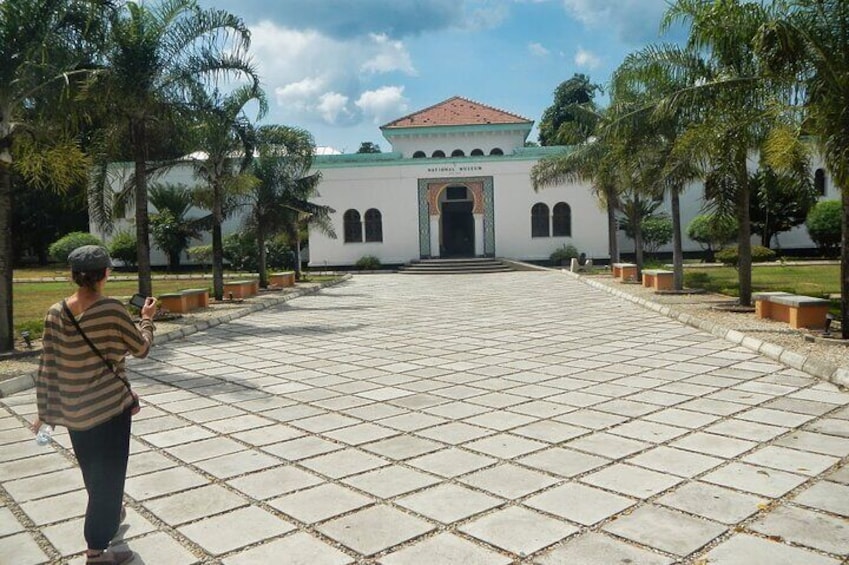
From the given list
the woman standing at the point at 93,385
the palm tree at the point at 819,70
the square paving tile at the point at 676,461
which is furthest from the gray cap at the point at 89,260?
the palm tree at the point at 819,70

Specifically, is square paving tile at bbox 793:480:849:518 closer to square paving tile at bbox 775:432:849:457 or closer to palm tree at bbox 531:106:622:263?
square paving tile at bbox 775:432:849:457

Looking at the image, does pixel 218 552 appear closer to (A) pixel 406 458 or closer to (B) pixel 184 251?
(A) pixel 406 458

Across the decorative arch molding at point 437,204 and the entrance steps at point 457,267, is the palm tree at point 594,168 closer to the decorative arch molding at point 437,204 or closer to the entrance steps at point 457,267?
the entrance steps at point 457,267

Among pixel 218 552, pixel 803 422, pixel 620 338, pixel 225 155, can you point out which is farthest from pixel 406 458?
pixel 225 155

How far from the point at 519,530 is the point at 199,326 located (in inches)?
368

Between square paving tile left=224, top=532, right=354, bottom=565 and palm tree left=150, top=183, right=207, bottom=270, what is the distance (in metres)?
28.7

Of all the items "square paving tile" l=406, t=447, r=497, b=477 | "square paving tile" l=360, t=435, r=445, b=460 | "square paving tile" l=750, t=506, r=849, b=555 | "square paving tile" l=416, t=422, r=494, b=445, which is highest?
"square paving tile" l=416, t=422, r=494, b=445

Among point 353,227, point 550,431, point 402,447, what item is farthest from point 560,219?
point 402,447

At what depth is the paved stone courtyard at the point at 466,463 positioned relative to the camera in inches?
126

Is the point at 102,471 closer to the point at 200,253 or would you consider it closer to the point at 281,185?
the point at 281,185

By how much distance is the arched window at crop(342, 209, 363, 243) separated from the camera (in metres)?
31.2

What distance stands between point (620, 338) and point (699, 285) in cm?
846

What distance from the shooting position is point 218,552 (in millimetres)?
3174

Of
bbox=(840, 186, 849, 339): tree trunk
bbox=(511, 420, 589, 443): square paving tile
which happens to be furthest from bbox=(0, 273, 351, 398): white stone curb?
bbox=(840, 186, 849, 339): tree trunk
